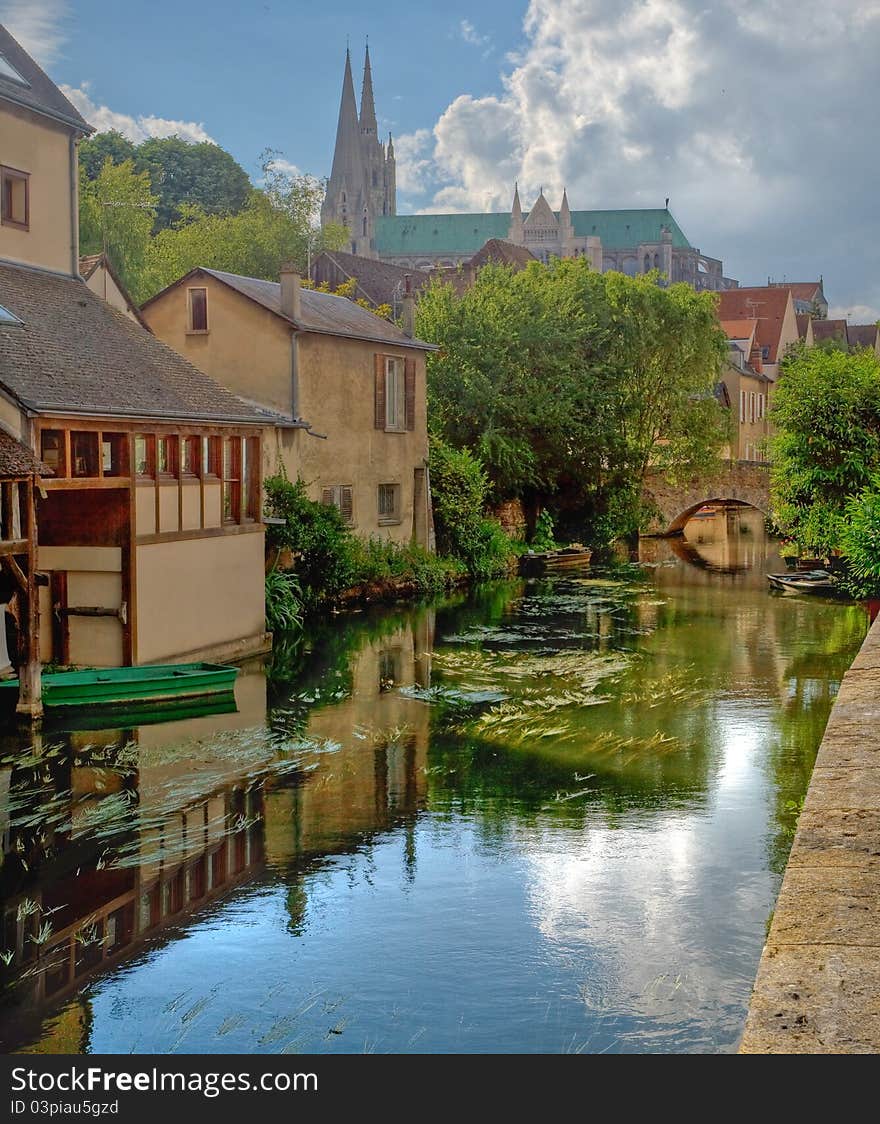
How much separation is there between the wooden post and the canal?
849mm

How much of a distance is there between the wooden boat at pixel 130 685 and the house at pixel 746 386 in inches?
1915

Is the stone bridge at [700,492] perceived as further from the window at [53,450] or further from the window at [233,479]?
the window at [53,450]

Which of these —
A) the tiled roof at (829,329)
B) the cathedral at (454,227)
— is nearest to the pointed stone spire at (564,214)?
the cathedral at (454,227)

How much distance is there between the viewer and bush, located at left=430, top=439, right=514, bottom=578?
122ft

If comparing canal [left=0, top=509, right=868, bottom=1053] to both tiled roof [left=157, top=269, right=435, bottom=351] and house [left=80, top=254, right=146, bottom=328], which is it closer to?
tiled roof [left=157, top=269, right=435, bottom=351]

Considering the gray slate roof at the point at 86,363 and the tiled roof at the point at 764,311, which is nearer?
the gray slate roof at the point at 86,363

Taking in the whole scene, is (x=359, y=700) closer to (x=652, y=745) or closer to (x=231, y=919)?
(x=652, y=745)

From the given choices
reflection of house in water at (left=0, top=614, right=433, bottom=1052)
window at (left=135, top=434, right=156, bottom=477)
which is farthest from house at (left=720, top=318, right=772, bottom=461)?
reflection of house in water at (left=0, top=614, right=433, bottom=1052)

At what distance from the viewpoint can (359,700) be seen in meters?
20.7

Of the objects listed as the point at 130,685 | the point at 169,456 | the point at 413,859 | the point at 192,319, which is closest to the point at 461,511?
the point at 192,319

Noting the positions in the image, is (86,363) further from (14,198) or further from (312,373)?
(312,373)

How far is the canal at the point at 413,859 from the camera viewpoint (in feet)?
30.1
